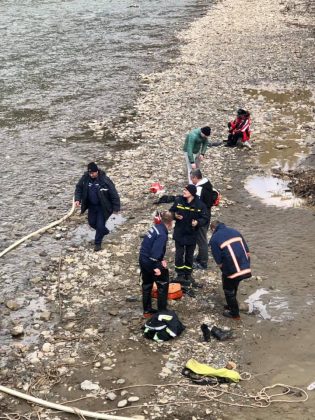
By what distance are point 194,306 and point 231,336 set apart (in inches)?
44.9

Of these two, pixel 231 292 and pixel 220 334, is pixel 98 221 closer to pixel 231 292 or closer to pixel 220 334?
pixel 231 292

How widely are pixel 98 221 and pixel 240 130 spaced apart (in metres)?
7.43

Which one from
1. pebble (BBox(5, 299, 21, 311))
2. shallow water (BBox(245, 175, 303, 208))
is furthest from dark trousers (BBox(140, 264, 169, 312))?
shallow water (BBox(245, 175, 303, 208))

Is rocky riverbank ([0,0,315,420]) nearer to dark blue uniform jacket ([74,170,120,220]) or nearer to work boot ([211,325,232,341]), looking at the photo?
work boot ([211,325,232,341])

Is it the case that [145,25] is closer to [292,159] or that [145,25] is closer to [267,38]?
[267,38]

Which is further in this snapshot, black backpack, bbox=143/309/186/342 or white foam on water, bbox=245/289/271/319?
white foam on water, bbox=245/289/271/319

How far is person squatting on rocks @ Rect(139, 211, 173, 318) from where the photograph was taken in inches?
375

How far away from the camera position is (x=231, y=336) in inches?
380

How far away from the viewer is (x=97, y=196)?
12.1 meters

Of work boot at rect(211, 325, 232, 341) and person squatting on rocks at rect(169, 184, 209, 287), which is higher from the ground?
person squatting on rocks at rect(169, 184, 209, 287)

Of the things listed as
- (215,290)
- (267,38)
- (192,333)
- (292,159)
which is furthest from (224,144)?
(267,38)

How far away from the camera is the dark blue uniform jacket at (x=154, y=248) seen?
9508 millimetres

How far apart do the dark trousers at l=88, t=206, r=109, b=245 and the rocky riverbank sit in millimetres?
372

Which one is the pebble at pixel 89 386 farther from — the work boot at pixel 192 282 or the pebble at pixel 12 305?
the work boot at pixel 192 282
